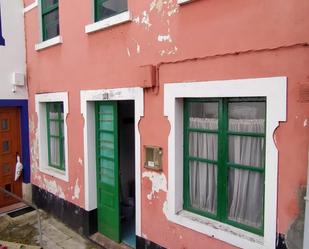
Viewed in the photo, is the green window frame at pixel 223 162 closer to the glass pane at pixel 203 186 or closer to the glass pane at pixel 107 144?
the glass pane at pixel 203 186

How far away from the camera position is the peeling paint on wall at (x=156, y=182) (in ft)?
13.3

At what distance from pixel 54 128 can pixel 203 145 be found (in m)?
3.99

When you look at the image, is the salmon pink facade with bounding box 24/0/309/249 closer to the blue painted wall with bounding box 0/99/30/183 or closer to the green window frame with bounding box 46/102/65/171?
the green window frame with bounding box 46/102/65/171

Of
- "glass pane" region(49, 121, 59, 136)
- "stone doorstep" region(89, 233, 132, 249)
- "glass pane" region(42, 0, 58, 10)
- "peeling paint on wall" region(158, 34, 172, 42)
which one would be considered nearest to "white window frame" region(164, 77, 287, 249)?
"peeling paint on wall" region(158, 34, 172, 42)

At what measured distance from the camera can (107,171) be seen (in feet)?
17.3

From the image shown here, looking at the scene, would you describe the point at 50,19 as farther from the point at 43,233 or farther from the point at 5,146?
the point at 43,233

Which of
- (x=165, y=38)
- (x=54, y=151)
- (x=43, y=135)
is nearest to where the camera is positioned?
(x=165, y=38)

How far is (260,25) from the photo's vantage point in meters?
2.99

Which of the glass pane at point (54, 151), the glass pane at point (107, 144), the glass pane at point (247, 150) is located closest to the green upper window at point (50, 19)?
the glass pane at point (54, 151)

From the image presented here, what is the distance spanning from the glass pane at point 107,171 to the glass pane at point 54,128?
5.39 feet

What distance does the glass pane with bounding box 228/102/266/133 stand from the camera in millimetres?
3203

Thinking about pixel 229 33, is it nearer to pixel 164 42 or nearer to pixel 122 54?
pixel 164 42

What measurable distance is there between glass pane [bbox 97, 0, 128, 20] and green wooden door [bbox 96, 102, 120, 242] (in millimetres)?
1534

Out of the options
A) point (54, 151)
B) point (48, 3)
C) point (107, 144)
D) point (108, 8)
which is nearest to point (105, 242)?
point (107, 144)
